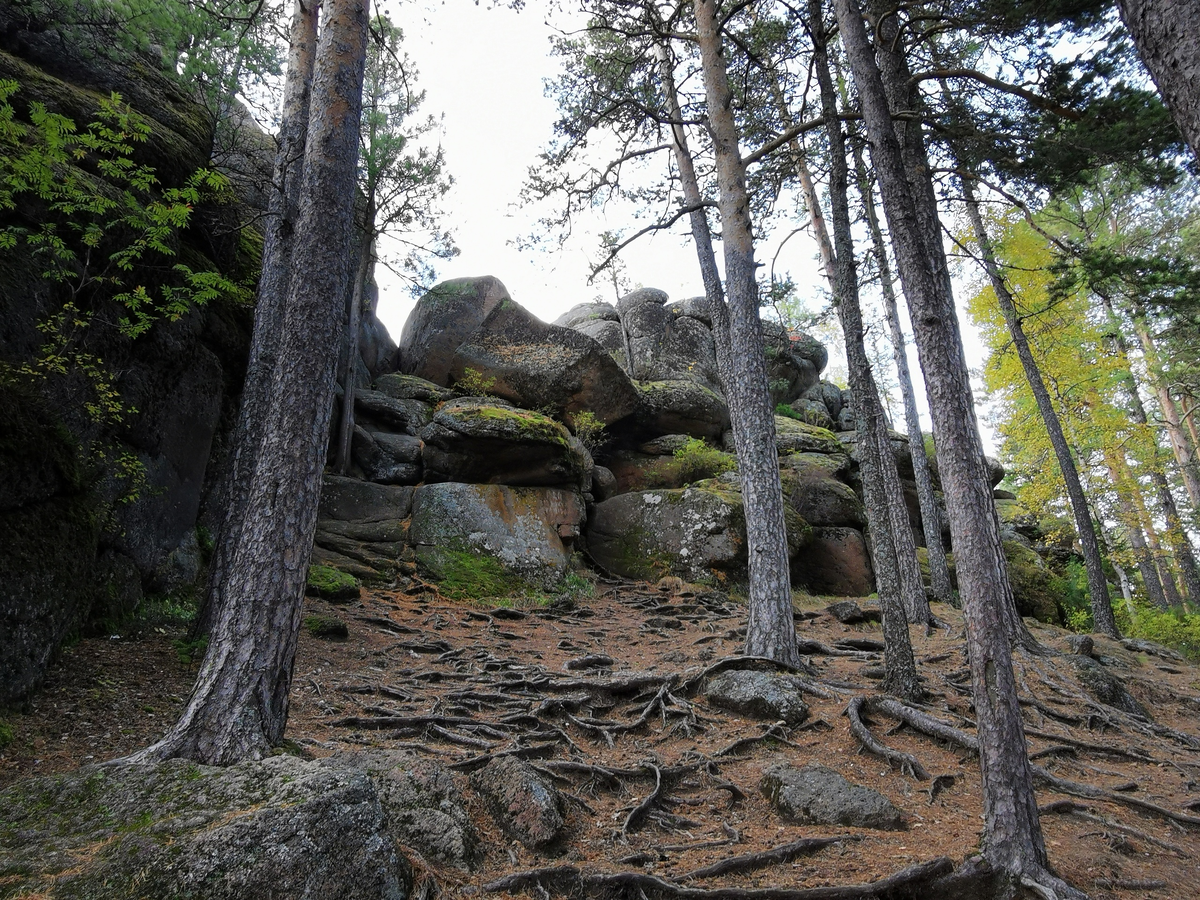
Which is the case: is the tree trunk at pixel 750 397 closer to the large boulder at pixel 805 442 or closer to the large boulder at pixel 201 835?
the large boulder at pixel 201 835

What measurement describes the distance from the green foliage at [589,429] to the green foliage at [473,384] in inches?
96.3

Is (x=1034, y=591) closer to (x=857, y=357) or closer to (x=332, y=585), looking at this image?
(x=857, y=357)

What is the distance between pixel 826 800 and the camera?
4.52 metres

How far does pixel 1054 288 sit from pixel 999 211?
19.6 feet

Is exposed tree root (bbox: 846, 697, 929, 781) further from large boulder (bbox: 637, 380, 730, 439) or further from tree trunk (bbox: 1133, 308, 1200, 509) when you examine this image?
tree trunk (bbox: 1133, 308, 1200, 509)

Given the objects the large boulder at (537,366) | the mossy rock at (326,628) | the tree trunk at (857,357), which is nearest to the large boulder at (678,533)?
the large boulder at (537,366)

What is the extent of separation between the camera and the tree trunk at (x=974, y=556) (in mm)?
3510

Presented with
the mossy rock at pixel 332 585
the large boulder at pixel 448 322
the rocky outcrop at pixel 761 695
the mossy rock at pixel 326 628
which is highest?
the large boulder at pixel 448 322

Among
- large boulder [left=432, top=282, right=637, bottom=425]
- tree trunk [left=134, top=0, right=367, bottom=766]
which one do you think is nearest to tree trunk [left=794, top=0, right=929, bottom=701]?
tree trunk [left=134, top=0, right=367, bottom=766]

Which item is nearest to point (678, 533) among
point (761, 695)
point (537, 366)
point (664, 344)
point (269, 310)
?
point (537, 366)

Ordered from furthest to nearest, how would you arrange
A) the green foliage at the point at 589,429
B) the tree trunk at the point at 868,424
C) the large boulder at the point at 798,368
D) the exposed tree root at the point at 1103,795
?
the large boulder at the point at 798,368, the green foliage at the point at 589,429, the tree trunk at the point at 868,424, the exposed tree root at the point at 1103,795

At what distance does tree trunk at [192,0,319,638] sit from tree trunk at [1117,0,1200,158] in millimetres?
6404

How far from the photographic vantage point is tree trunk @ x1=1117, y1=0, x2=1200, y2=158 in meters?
2.73

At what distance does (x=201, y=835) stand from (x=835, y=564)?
14647 millimetres
